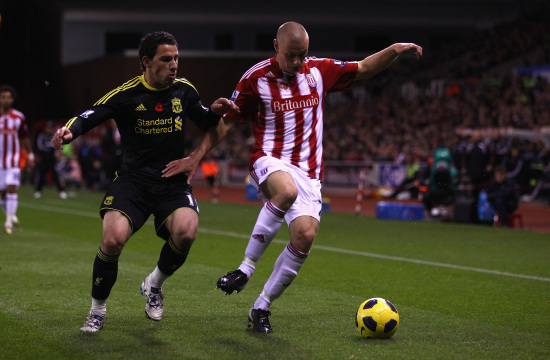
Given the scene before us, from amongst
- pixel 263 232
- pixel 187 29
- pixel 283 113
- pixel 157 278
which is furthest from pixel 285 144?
pixel 187 29

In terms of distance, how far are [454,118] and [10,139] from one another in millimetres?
18166

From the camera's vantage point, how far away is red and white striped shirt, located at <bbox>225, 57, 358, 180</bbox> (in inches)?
238

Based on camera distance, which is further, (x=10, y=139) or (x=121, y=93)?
(x=10, y=139)

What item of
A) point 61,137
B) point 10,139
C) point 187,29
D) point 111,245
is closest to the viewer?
point 61,137

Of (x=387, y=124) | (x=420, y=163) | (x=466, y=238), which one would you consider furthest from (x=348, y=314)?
(x=387, y=124)

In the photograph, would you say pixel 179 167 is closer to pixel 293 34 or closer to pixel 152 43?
pixel 152 43

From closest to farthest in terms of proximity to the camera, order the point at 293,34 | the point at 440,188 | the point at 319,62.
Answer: the point at 293,34 < the point at 319,62 < the point at 440,188

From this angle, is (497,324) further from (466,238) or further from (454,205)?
(454,205)

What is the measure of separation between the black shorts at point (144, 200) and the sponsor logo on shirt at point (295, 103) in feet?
2.96

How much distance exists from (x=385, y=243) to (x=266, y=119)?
689 centimetres

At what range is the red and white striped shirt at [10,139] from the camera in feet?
43.4

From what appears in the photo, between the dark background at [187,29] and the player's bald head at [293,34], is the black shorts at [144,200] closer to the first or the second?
the player's bald head at [293,34]

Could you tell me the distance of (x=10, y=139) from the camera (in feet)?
43.7

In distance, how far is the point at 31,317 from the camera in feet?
21.0
